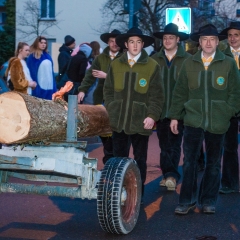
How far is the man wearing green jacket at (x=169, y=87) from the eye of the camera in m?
8.73

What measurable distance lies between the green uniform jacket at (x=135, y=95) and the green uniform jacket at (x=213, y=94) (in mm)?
384

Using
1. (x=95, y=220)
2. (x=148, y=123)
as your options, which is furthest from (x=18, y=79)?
(x=95, y=220)

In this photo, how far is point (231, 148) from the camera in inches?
345

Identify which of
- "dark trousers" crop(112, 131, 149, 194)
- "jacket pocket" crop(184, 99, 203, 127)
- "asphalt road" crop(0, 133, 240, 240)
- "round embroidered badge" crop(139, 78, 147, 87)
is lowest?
"asphalt road" crop(0, 133, 240, 240)

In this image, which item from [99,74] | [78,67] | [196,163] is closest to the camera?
[196,163]

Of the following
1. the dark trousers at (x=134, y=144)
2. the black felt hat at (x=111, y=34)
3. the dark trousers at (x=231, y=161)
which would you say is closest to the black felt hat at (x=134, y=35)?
the black felt hat at (x=111, y=34)

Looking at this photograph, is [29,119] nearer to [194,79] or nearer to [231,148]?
[194,79]

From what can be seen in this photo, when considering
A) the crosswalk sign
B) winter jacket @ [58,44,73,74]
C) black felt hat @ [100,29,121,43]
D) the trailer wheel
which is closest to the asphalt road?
the trailer wheel

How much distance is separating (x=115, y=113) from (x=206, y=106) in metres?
0.98

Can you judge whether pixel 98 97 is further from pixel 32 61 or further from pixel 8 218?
pixel 32 61

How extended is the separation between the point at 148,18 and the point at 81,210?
30.5 metres

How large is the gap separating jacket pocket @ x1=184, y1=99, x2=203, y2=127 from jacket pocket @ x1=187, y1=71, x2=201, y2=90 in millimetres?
146

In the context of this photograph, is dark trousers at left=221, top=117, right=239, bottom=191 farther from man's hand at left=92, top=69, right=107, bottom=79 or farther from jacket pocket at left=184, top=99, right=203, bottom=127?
man's hand at left=92, top=69, right=107, bottom=79

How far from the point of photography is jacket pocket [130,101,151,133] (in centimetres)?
760
